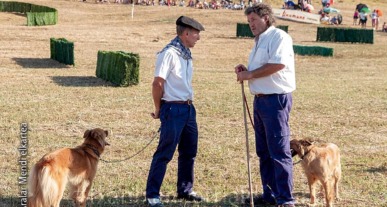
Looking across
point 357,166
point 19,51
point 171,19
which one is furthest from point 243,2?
point 357,166

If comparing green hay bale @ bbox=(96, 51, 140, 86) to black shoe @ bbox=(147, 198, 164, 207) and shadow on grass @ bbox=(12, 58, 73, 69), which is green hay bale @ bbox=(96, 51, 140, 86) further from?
black shoe @ bbox=(147, 198, 164, 207)

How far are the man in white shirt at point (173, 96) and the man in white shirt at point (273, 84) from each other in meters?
0.59

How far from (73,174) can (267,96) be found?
212 cm

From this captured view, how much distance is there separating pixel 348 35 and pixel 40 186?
36.1 meters

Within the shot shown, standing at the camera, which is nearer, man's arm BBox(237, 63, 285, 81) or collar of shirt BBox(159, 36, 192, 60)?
man's arm BBox(237, 63, 285, 81)

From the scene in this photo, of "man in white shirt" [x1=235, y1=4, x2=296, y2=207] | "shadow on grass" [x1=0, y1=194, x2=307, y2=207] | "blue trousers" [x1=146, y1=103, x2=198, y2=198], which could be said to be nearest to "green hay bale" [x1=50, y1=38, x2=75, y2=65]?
"shadow on grass" [x1=0, y1=194, x2=307, y2=207]

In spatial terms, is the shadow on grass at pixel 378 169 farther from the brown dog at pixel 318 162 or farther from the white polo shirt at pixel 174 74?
the white polo shirt at pixel 174 74

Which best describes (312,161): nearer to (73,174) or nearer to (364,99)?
(73,174)

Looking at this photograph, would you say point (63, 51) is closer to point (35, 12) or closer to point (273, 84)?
point (273, 84)

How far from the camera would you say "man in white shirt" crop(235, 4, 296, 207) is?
262 inches

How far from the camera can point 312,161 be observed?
722 cm

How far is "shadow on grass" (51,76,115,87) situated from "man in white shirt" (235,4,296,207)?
12559 mm

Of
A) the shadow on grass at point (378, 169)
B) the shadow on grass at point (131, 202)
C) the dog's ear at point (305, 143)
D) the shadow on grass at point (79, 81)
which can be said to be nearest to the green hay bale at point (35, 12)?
the shadow on grass at point (79, 81)

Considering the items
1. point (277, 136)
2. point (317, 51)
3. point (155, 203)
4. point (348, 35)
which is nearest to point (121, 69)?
point (155, 203)
